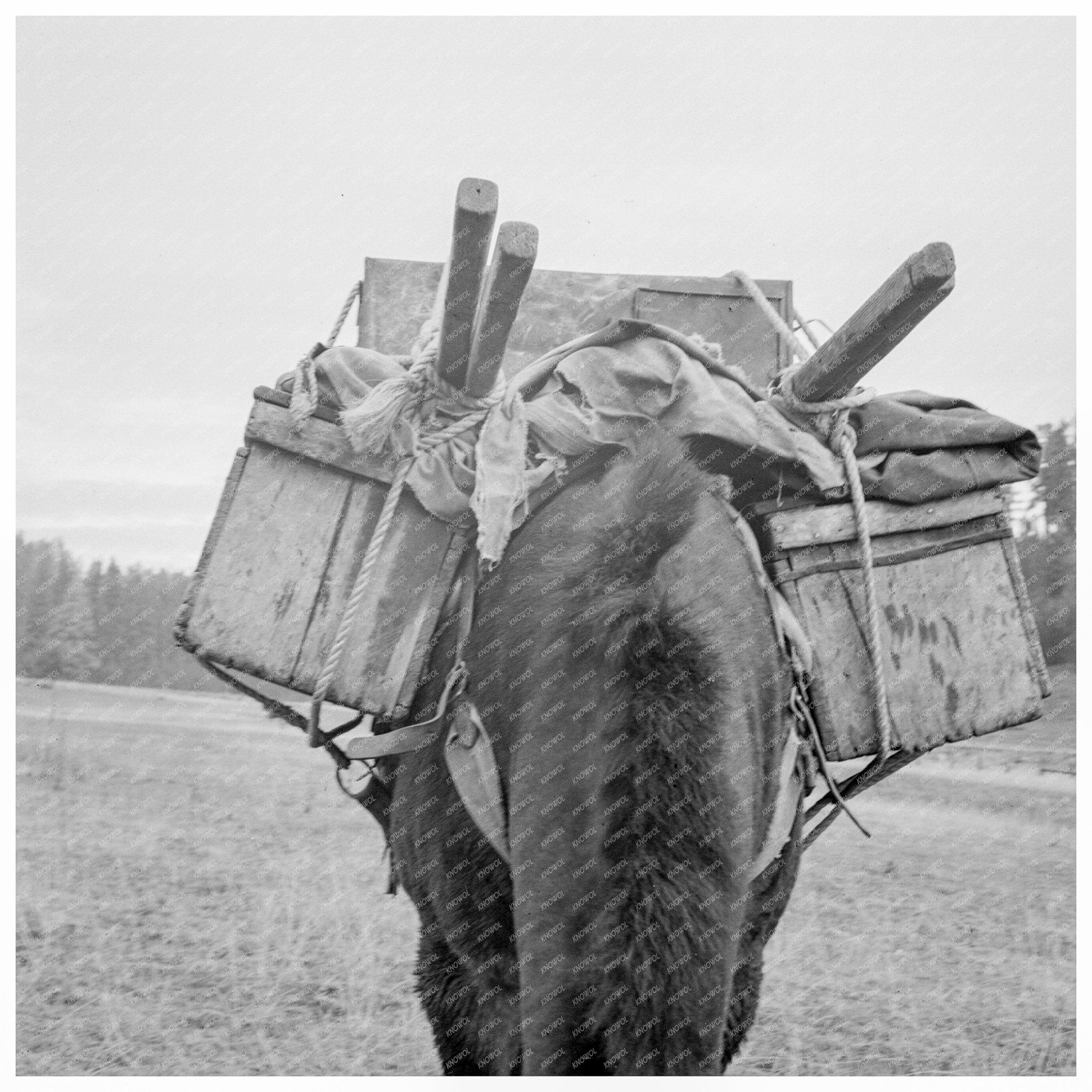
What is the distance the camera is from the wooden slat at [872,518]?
8.08ft

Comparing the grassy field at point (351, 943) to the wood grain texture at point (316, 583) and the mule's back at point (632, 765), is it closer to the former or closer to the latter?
the wood grain texture at point (316, 583)

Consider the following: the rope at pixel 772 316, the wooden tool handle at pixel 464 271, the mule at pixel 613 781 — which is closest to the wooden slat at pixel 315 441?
the wooden tool handle at pixel 464 271

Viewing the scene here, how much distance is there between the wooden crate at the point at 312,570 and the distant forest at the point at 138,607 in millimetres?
1733

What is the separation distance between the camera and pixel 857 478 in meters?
2.49

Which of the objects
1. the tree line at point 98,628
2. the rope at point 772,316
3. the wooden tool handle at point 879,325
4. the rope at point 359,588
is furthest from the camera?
the tree line at point 98,628

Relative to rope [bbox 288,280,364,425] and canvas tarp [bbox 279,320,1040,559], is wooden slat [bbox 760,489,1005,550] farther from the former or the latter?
rope [bbox 288,280,364,425]

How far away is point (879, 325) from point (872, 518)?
0.57 meters

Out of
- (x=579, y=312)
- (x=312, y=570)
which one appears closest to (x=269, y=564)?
(x=312, y=570)

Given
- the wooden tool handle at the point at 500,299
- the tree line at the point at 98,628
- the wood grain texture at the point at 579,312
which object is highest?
the wood grain texture at the point at 579,312

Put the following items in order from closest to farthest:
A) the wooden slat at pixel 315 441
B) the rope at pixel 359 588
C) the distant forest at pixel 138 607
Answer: the rope at pixel 359 588 → the wooden slat at pixel 315 441 → the distant forest at pixel 138 607

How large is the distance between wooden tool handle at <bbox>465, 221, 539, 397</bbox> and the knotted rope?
89 centimetres

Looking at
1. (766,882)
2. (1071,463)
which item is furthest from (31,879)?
(1071,463)

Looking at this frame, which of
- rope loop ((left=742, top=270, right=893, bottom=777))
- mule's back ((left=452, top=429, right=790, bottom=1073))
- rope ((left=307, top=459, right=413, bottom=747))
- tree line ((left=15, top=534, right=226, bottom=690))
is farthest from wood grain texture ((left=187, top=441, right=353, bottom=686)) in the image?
tree line ((left=15, top=534, right=226, bottom=690))

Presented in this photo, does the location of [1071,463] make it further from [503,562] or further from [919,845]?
[503,562]
